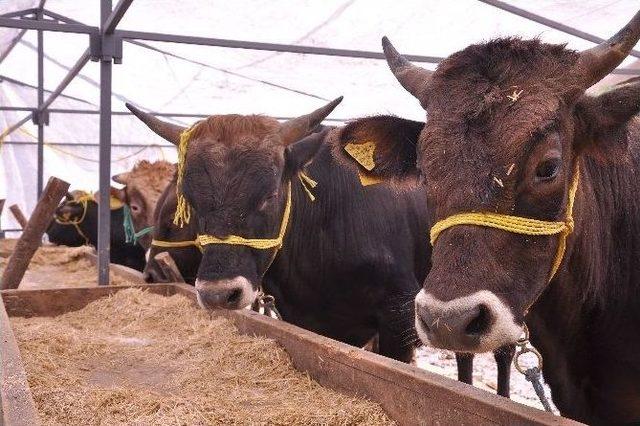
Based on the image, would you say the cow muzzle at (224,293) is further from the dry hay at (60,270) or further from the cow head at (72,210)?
the cow head at (72,210)

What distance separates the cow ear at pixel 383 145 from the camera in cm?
250

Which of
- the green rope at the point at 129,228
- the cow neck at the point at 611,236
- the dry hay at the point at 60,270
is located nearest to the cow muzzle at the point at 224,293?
the cow neck at the point at 611,236

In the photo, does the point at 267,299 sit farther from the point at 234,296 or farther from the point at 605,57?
the point at 605,57

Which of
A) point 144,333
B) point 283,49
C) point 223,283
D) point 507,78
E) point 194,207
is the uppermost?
point 283,49

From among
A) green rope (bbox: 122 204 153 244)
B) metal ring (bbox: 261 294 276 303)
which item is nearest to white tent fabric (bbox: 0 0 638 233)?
metal ring (bbox: 261 294 276 303)

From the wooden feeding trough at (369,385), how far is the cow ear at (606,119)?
0.80 metres

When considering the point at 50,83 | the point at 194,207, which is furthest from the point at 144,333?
the point at 50,83

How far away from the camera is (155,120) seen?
4.56 metres

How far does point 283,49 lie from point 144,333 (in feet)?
8.11

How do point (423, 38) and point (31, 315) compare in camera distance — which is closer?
point (31, 315)

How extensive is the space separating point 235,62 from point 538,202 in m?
6.92

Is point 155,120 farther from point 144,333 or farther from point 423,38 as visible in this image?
point 423,38

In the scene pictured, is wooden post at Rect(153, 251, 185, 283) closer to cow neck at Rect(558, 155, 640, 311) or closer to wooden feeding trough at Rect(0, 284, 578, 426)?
wooden feeding trough at Rect(0, 284, 578, 426)

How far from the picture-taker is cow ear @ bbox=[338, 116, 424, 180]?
8.21ft
